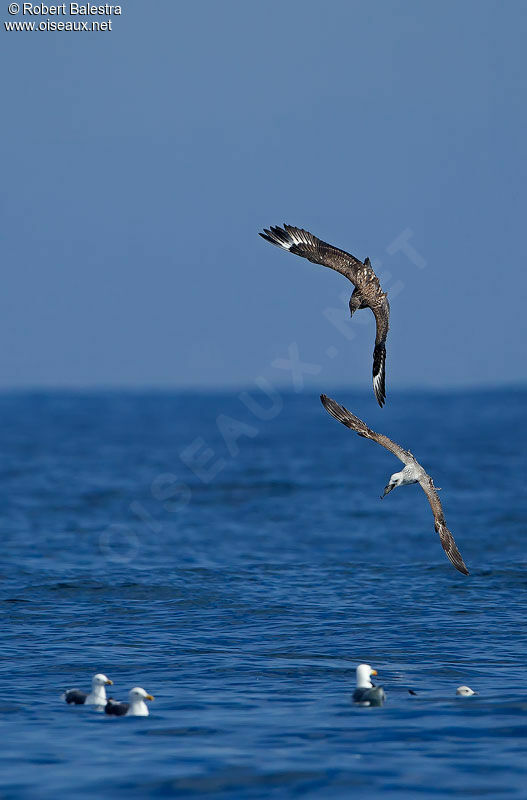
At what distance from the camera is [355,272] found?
17953mm

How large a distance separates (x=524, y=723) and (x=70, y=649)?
29.4 feet

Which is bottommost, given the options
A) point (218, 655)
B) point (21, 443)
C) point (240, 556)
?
point (218, 655)

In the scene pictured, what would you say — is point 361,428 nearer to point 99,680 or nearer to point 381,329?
point 381,329

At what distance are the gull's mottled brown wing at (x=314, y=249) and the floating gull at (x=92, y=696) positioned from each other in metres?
7.15

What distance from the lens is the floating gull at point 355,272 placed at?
57.3 ft

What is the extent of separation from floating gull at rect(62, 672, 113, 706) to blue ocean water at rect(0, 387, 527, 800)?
250 millimetres

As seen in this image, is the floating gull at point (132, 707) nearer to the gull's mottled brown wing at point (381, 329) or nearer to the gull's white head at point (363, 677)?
the gull's white head at point (363, 677)

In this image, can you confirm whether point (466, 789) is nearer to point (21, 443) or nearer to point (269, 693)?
point (269, 693)

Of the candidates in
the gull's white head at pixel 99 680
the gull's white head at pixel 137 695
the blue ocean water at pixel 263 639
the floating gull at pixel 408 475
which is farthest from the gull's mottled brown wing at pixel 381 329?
the gull's white head at pixel 99 680

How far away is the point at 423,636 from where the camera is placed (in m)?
24.0

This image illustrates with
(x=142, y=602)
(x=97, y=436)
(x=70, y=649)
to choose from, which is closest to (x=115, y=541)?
(x=142, y=602)

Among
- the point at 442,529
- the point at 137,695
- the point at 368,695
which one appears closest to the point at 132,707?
the point at 137,695

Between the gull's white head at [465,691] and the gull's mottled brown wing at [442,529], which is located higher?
the gull's mottled brown wing at [442,529]

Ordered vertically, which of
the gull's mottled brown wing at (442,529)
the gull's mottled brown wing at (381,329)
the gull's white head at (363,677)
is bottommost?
the gull's white head at (363,677)
